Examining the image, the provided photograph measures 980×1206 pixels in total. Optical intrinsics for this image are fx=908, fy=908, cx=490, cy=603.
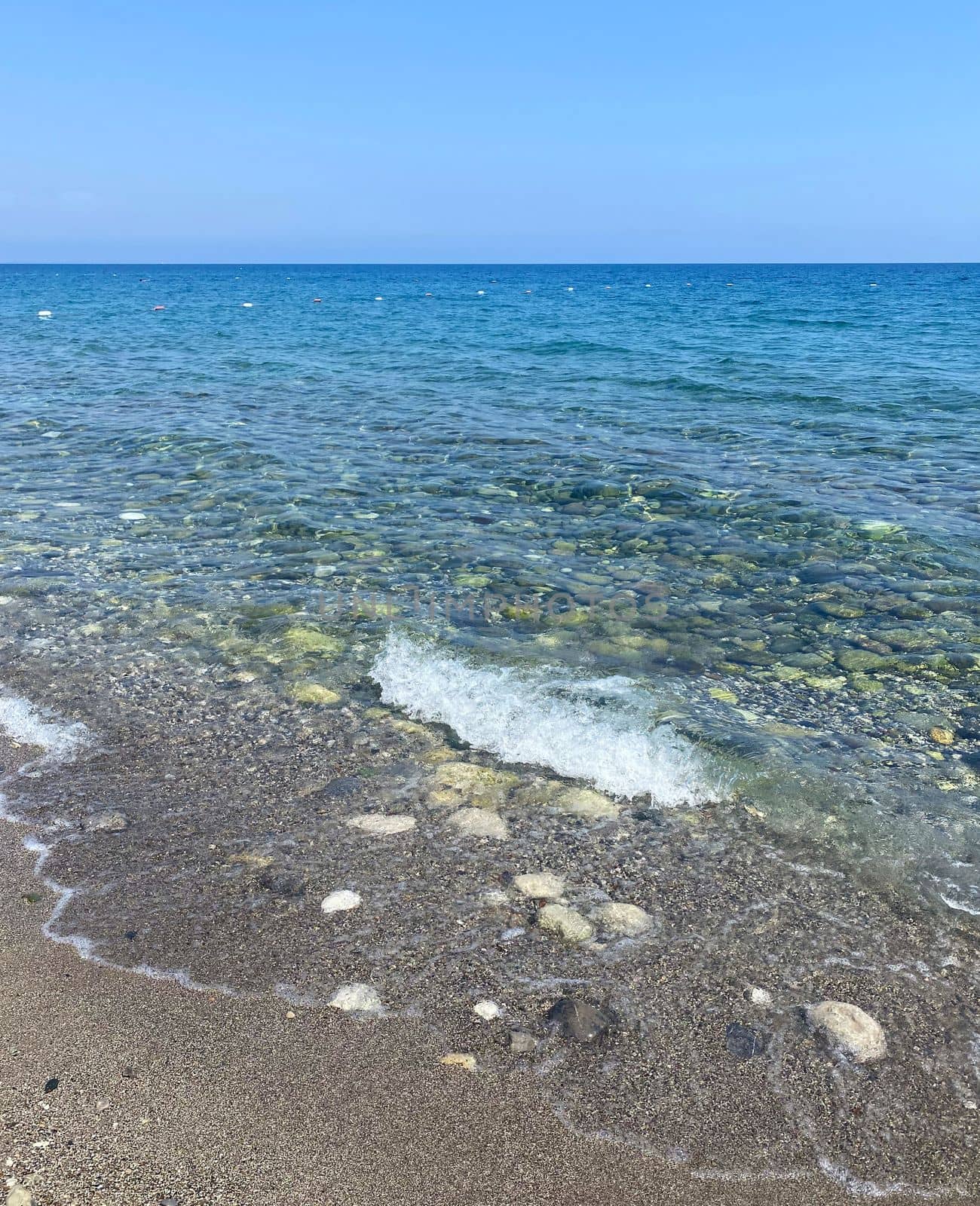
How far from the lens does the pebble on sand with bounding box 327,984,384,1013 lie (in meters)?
3.49

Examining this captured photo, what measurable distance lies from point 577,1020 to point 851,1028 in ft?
3.39

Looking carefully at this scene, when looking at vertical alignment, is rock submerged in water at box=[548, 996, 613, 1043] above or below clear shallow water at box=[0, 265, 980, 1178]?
above

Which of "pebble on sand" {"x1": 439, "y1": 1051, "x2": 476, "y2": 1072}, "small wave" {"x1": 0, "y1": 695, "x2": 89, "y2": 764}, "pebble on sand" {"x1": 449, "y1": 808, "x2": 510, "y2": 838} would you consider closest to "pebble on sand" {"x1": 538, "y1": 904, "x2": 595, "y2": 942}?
"pebble on sand" {"x1": 449, "y1": 808, "x2": 510, "y2": 838}

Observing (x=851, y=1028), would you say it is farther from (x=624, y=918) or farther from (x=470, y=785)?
(x=470, y=785)

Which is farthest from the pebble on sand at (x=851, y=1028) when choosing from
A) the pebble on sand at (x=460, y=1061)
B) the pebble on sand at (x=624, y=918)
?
the pebble on sand at (x=460, y=1061)

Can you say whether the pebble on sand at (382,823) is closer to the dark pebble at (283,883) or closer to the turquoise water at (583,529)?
the dark pebble at (283,883)

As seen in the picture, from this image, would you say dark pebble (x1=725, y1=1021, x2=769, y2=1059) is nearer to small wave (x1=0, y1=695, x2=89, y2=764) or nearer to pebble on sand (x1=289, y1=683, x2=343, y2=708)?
pebble on sand (x1=289, y1=683, x2=343, y2=708)

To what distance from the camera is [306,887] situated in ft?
13.9

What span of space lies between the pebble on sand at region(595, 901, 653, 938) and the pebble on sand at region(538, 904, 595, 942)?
85 millimetres

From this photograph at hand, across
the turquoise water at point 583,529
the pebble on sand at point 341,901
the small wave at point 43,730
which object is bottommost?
the turquoise water at point 583,529

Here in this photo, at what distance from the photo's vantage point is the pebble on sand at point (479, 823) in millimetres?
4684

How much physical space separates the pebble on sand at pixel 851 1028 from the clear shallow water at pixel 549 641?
185mm

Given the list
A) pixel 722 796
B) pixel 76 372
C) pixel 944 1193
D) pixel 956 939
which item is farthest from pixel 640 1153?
pixel 76 372

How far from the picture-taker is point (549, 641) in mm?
7168
